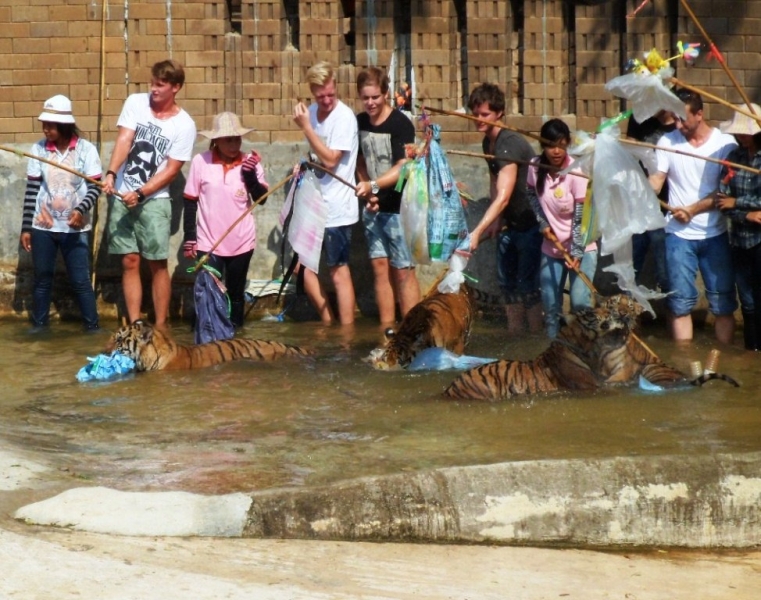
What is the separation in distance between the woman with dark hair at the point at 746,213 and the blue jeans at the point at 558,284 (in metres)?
1.02

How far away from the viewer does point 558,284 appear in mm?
9398

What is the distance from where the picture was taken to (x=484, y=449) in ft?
20.8

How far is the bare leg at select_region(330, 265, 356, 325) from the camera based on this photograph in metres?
10.1

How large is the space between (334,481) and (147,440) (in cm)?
144

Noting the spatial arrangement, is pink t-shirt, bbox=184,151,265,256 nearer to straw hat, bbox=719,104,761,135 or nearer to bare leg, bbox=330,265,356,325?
bare leg, bbox=330,265,356,325

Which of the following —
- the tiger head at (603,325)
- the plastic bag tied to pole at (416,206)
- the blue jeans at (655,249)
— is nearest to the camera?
the tiger head at (603,325)

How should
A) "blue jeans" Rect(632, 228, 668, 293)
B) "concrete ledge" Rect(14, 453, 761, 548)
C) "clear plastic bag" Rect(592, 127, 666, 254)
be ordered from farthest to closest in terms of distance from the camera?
"blue jeans" Rect(632, 228, 668, 293), "clear plastic bag" Rect(592, 127, 666, 254), "concrete ledge" Rect(14, 453, 761, 548)

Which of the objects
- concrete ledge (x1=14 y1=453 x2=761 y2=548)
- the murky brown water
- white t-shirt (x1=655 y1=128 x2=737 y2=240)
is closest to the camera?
concrete ledge (x1=14 y1=453 x2=761 y2=548)

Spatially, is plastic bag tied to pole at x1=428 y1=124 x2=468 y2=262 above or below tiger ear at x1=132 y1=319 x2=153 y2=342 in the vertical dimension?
above

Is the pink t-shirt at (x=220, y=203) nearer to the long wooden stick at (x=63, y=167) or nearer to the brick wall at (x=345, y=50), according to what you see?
the long wooden stick at (x=63, y=167)

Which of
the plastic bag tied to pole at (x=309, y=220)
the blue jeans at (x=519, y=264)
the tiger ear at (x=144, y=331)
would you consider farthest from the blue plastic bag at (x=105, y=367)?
the blue jeans at (x=519, y=264)

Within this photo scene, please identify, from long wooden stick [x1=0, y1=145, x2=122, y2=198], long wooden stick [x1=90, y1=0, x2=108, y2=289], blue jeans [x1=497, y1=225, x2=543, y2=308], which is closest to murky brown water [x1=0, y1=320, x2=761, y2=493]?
blue jeans [x1=497, y1=225, x2=543, y2=308]

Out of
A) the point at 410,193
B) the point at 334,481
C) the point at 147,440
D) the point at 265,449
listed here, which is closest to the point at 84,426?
the point at 147,440

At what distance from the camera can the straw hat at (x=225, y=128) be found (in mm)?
9812
